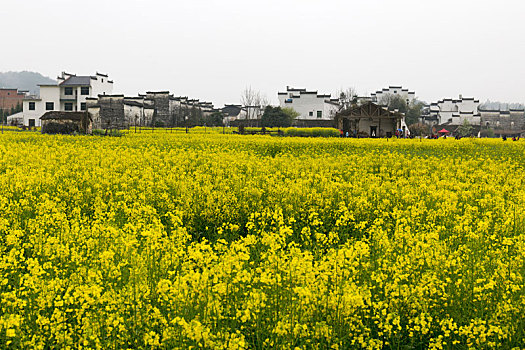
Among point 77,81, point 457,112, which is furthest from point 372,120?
point 457,112

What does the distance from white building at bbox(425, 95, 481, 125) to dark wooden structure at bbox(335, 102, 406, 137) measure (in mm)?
42207

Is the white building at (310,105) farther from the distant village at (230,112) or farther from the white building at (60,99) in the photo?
the white building at (60,99)

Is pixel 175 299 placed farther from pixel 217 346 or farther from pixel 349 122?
pixel 349 122

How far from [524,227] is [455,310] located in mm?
3975

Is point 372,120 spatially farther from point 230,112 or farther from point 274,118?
point 230,112

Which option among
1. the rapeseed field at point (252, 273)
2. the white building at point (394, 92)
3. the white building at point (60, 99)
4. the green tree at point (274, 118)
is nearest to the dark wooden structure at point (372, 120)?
the green tree at point (274, 118)

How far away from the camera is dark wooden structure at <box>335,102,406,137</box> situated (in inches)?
2130

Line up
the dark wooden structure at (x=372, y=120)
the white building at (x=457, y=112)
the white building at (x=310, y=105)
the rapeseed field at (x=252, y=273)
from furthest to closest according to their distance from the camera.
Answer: the white building at (x=457, y=112), the white building at (x=310, y=105), the dark wooden structure at (x=372, y=120), the rapeseed field at (x=252, y=273)

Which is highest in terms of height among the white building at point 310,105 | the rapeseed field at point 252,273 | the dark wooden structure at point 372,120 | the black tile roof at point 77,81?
the black tile roof at point 77,81

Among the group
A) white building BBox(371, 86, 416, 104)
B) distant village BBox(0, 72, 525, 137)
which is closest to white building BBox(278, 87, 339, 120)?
distant village BBox(0, 72, 525, 137)

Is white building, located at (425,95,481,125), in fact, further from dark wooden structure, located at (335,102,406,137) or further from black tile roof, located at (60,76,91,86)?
black tile roof, located at (60,76,91,86)

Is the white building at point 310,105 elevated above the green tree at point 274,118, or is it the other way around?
the white building at point 310,105

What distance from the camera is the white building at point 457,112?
9500cm

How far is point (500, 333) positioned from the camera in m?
4.42
